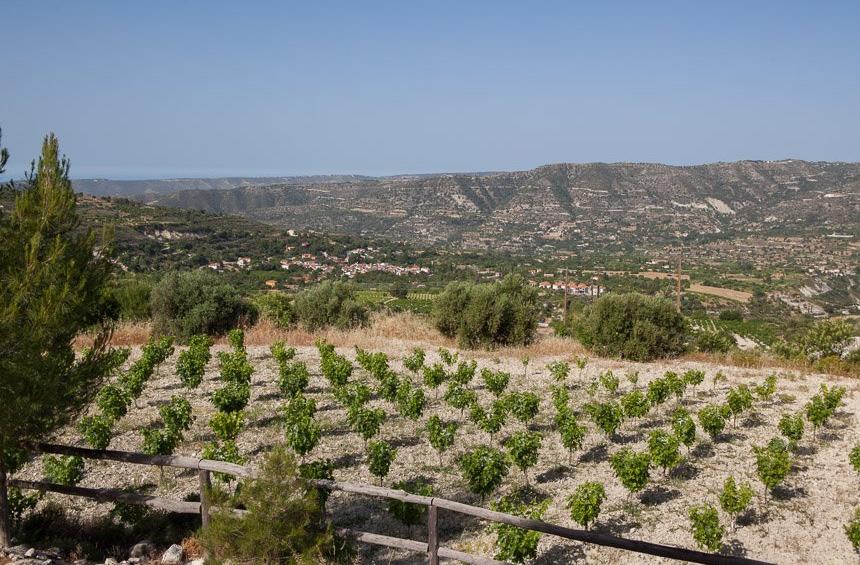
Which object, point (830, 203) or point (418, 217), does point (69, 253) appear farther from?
point (830, 203)

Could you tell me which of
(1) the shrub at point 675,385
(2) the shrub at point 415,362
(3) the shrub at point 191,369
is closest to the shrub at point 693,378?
(1) the shrub at point 675,385

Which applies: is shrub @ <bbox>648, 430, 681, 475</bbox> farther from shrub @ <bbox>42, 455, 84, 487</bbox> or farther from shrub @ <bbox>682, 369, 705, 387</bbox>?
shrub @ <bbox>42, 455, 84, 487</bbox>

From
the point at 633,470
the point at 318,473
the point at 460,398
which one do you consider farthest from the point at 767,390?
the point at 318,473

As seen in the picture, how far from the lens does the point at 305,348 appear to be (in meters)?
17.4

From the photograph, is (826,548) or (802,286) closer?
(826,548)

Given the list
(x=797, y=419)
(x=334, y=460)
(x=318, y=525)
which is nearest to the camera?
(x=318, y=525)

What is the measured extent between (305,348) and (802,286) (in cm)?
8897

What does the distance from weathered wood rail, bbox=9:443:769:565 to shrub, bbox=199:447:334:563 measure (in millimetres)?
485

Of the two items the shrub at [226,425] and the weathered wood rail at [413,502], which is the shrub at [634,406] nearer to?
the weathered wood rail at [413,502]

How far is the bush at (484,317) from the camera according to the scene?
61.8 ft

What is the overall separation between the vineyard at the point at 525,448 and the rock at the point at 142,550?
1.27 meters

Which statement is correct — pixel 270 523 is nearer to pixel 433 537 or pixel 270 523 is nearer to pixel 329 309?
pixel 433 537

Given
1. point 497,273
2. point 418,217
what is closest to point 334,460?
point 497,273

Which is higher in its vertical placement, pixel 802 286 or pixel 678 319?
pixel 678 319
